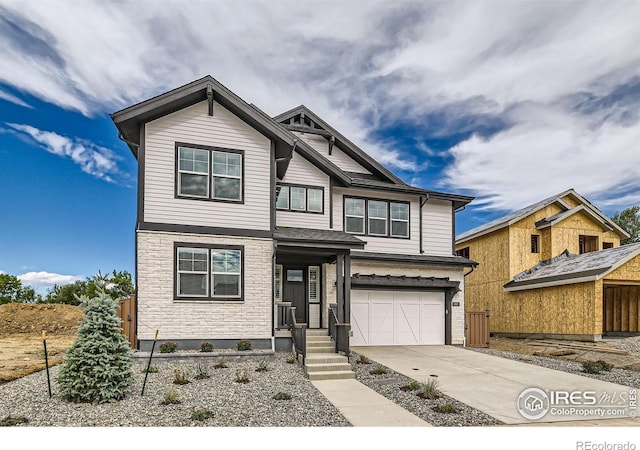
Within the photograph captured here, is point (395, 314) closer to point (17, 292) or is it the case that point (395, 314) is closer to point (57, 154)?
point (57, 154)

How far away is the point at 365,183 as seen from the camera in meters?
15.8

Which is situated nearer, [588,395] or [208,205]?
[588,395]

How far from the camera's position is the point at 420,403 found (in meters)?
7.87

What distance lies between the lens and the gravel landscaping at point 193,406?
6504 millimetres

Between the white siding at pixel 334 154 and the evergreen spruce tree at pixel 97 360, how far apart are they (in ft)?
36.0

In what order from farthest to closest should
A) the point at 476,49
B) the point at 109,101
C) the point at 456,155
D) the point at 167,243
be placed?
the point at 456,155 → the point at 109,101 → the point at 476,49 → the point at 167,243

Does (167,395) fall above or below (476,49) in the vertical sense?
below

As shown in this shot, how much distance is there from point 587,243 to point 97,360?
73.5 feet

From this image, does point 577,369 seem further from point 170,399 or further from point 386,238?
point 170,399

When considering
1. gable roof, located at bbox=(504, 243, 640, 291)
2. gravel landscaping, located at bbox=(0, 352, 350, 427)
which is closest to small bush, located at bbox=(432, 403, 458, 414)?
gravel landscaping, located at bbox=(0, 352, 350, 427)

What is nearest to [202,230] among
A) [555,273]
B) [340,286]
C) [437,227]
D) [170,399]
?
[340,286]

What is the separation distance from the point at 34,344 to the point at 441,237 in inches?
639

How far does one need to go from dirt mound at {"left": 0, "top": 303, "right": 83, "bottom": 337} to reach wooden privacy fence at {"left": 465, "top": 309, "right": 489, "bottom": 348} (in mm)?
17315

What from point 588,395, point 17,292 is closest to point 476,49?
point 588,395
